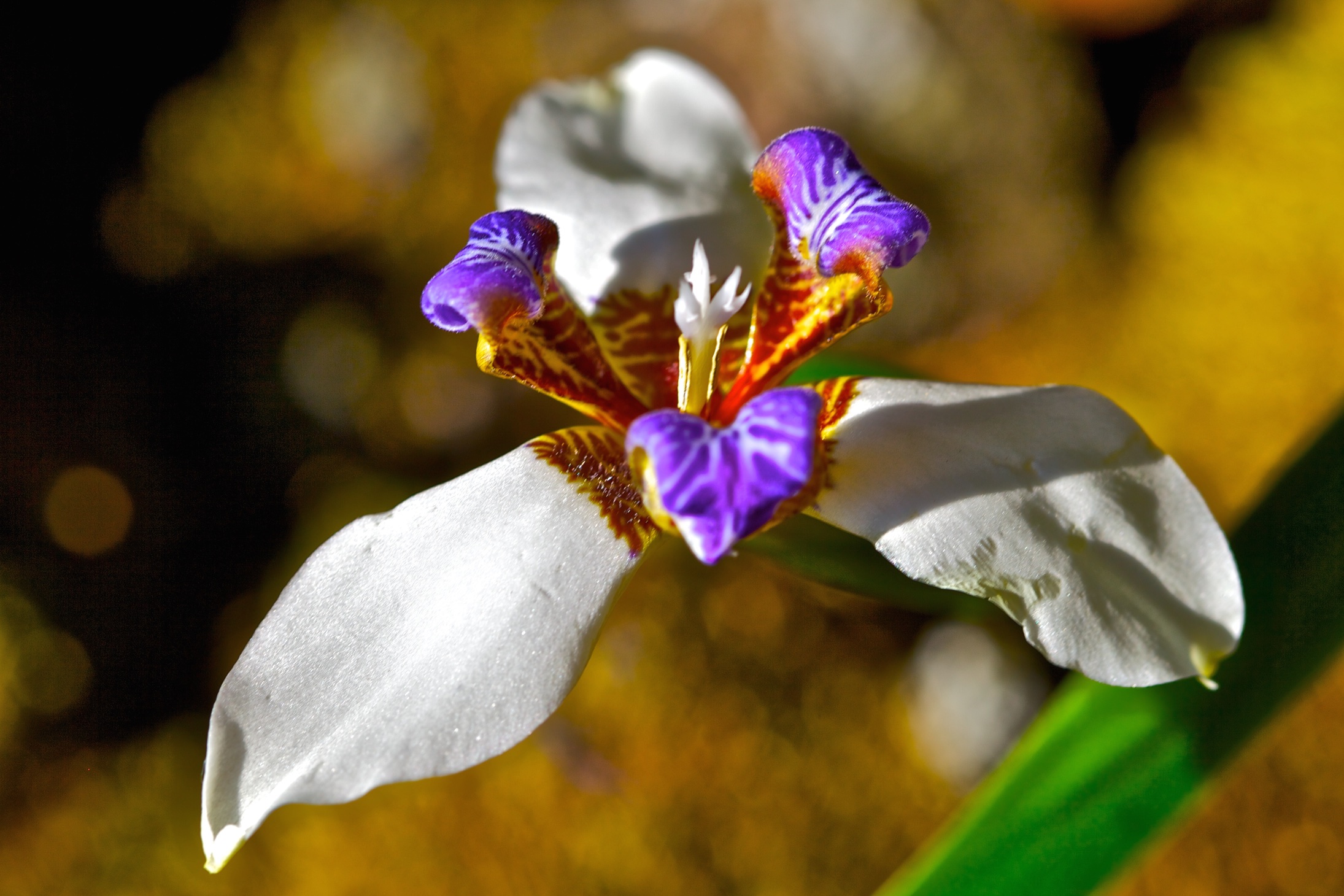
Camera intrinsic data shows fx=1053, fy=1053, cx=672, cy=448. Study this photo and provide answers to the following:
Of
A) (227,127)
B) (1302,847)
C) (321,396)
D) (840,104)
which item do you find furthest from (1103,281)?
(227,127)

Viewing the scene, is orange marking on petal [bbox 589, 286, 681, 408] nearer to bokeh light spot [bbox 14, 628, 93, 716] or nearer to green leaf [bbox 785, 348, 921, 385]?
green leaf [bbox 785, 348, 921, 385]

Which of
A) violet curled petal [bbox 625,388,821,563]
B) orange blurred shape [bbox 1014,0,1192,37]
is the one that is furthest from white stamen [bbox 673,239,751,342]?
orange blurred shape [bbox 1014,0,1192,37]

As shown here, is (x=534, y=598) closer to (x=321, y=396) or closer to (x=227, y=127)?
(x=321, y=396)

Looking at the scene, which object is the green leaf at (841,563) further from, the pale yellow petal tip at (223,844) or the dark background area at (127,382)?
the dark background area at (127,382)

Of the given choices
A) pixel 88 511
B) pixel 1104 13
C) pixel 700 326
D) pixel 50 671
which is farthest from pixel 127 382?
pixel 1104 13

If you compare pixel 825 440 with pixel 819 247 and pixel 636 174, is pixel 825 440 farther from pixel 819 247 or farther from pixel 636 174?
pixel 636 174

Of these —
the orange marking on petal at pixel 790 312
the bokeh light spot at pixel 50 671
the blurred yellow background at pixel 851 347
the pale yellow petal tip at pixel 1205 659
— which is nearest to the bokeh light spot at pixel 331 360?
the blurred yellow background at pixel 851 347
